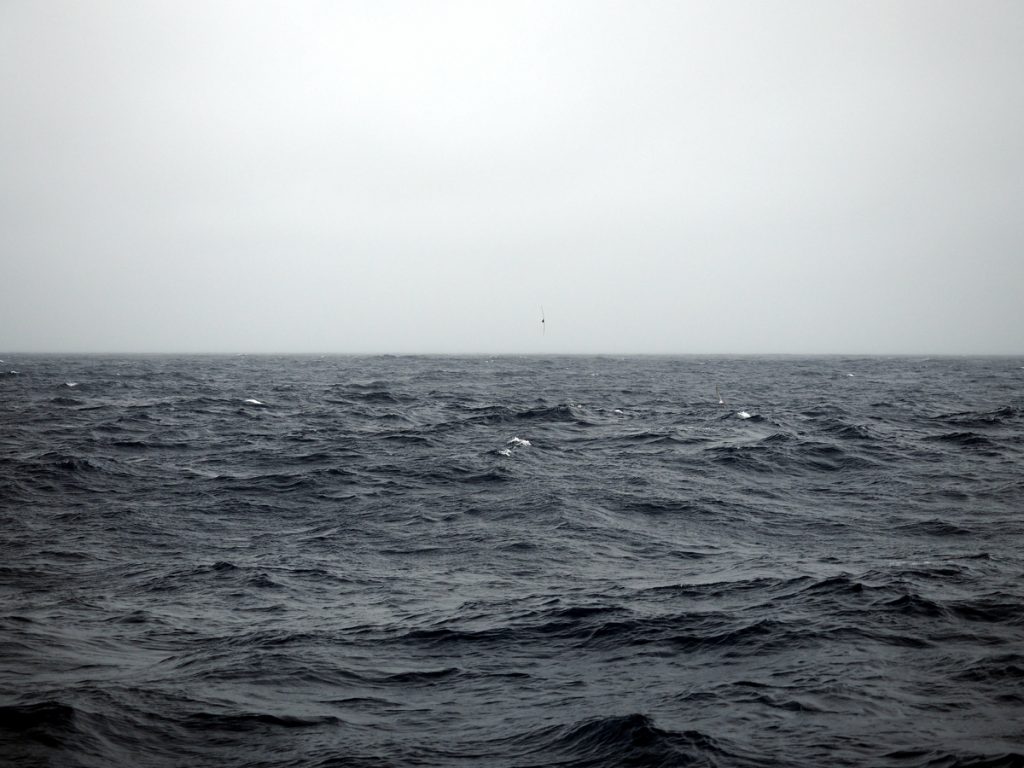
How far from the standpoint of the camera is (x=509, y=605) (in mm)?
14242

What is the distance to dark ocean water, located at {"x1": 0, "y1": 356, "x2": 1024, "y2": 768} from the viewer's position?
366 inches

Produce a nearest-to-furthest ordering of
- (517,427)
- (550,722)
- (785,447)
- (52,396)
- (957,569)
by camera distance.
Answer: (550,722)
(957,569)
(785,447)
(517,427)
(52,396)

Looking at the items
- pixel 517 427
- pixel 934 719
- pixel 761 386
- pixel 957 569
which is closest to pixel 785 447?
pixel 517 427

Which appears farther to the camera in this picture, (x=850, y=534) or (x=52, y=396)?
(x=52, y=396)

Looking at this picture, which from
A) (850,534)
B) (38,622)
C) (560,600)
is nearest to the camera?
(38,622)

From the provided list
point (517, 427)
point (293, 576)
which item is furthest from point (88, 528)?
point (517, 427)

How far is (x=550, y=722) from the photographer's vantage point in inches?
383

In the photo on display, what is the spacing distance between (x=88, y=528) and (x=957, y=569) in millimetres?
19788

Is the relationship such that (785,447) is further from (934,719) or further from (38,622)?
(38,622)

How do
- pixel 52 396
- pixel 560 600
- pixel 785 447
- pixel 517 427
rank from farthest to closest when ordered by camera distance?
pixel 52 396 < pixel 517 427 < pixel 785 447 < pixel 560 600

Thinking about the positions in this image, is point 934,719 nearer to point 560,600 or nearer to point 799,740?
point 799,740

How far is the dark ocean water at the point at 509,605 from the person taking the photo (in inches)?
366

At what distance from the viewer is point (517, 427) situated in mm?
40875

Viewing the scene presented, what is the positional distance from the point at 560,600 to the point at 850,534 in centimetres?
883
